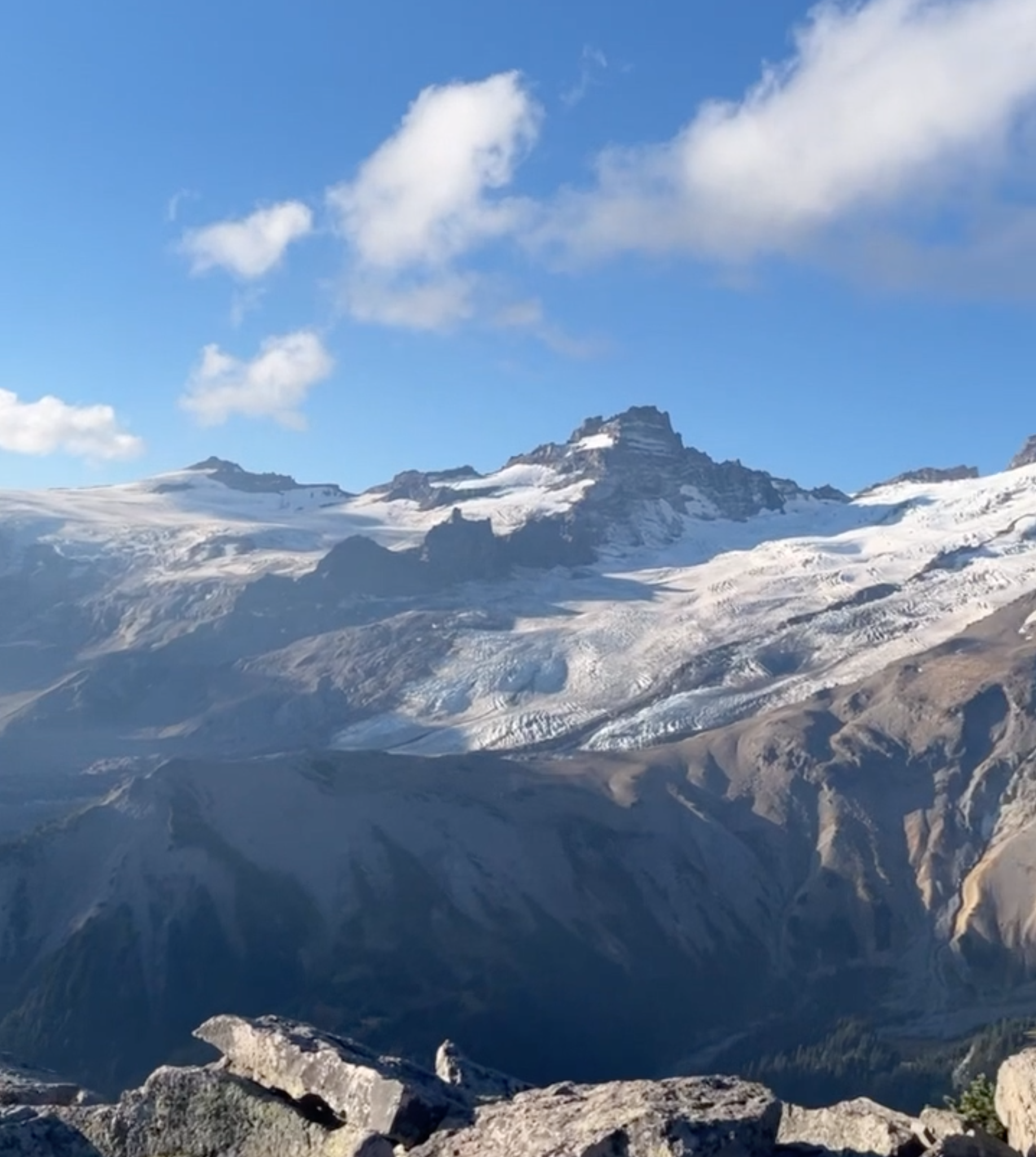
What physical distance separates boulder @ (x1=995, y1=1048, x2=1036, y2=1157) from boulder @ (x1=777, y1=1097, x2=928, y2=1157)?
3.84ft

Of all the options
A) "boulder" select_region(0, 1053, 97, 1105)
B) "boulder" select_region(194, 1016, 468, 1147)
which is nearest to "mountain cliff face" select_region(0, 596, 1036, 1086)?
"boulder" select_region(0, 1053, 97, 1105)

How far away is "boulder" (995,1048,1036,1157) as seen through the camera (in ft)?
56.2

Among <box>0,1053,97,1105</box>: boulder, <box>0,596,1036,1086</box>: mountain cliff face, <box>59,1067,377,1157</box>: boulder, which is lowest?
<box>0,596,1036,1086</box>: mountain cliff face

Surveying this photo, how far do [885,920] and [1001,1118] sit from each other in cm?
14418

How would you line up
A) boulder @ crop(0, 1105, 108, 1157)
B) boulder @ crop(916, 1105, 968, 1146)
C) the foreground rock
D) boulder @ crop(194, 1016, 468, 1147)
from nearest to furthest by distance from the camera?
boulder @ crop(0, 1105, 108, 1157), boulder @ crop(916, 1105, 968, 1146), the foreground rock, boulder @ crop(194, 1016, 468, 1147)

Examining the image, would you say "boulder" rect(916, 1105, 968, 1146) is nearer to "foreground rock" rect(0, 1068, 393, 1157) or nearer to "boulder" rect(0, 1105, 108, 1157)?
"foreground rock" rect(0, 1068, 393, 1157)

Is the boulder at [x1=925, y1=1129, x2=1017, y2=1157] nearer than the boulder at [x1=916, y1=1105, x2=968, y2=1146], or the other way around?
the boulder at [x1=925, y1=1129, x2=1017, y2=1157]

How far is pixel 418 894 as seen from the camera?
143m

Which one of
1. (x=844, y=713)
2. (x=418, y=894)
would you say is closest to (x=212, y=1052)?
(x=418, y=894)

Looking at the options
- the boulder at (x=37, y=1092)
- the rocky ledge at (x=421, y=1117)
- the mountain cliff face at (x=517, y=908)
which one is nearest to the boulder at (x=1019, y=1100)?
the rocky ledge at (x=421, y=1117)

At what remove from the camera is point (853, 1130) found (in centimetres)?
1700

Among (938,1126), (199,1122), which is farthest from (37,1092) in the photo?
(938,1126)

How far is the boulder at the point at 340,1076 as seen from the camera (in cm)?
1797

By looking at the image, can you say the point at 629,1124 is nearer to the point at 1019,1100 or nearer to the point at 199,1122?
the point at 1019,1100
